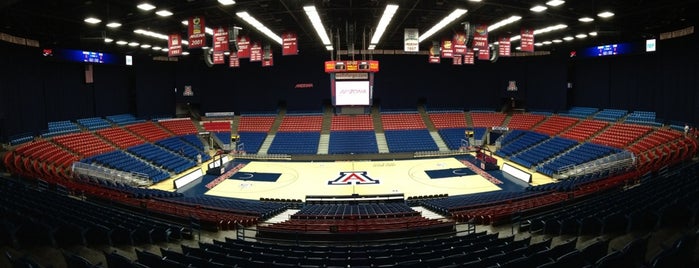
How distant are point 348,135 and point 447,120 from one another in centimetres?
1147

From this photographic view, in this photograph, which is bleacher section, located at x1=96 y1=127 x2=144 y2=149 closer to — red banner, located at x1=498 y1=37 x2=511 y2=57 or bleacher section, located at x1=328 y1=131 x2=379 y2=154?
bleacher section, located at x1=328 y1=131 x2=379 y2=154

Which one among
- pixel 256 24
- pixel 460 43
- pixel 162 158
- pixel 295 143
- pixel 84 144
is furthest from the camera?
pixel 295 143

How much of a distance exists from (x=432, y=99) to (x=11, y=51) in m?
36.4

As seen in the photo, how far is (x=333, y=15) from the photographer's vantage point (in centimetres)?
1892

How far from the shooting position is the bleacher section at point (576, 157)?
24266 millimetres

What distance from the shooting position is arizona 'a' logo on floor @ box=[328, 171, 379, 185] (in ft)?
77.8

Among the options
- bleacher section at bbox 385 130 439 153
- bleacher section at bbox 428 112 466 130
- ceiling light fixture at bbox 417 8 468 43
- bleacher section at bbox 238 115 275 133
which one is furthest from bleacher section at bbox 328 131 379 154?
ceiling light fixture at bbox 417 8 468 43

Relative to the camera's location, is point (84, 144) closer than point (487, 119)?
Yes

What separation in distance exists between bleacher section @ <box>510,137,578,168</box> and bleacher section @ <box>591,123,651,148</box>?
6.24 feet

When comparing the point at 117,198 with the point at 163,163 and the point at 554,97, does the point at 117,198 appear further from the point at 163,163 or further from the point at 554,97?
the point at 554,97

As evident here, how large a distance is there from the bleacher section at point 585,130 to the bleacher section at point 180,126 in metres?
35.3

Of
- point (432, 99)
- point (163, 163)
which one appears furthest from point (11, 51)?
point (432, 99)

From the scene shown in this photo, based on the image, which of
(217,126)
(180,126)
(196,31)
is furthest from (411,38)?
(180,126)

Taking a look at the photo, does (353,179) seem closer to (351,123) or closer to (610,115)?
(351,123)
